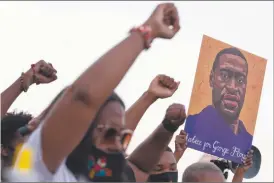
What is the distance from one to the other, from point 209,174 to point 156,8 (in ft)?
5.66

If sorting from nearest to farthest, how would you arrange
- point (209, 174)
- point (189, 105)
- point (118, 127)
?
point (118, 127), point (209, 174), point (189, 105)

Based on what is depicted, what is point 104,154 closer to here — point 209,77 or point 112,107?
point 112,107

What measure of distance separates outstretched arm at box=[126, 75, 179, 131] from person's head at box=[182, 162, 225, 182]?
1.74 feet

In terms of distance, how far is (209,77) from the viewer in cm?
493

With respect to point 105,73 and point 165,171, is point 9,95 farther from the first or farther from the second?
point 105,73

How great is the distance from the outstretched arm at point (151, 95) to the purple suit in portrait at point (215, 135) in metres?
1.16

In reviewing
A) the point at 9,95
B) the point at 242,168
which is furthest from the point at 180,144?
the point at 9,95

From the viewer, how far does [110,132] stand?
2.18 m

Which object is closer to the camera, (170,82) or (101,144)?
(101,144)

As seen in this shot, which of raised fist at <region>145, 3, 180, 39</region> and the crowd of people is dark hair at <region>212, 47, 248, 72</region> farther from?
raised fist at <region>145, 3, 180, 39</region>

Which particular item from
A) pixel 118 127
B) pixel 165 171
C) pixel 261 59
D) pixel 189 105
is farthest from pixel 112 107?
pixel 261 59

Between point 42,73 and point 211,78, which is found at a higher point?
point 211,78

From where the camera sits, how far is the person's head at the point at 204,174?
3613 millimetres

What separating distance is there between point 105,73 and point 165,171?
215 centimetres
